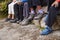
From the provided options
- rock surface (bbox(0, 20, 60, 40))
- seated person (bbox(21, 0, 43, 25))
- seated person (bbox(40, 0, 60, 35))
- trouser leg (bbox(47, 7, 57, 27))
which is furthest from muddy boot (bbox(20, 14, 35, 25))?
trouser leg (bbox(47, 7, 57, 27))

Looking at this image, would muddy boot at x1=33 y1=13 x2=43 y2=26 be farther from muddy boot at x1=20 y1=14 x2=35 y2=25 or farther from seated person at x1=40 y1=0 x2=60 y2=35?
seated person at x1=40 y1=0 x2=60 y2=35

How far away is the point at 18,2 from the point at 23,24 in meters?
0.80

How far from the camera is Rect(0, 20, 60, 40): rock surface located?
4.57 m

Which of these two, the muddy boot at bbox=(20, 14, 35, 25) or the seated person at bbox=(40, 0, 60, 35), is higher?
the seated person at bbox=(40, 0, 60, 35)

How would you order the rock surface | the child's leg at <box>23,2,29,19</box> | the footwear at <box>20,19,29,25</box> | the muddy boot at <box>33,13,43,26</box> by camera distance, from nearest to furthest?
the rock surface → the muddy boot at <box>33,13,43,26</box> → the footwear at <box>20,19,29,25</box> → the child's leg at <box>23,2,29,19</box>

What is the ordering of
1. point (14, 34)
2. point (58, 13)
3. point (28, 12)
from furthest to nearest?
point (28, 12), point (14, 34), point (58, 13)

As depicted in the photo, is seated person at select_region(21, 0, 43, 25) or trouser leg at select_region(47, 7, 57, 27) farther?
seated person at select_region(21, 0, 43, 25)

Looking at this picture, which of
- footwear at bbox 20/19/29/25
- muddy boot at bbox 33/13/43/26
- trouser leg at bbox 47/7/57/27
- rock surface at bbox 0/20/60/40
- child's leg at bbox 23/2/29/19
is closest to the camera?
trouser leg at bbox 47/7/57/27

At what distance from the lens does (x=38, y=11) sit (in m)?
5.54

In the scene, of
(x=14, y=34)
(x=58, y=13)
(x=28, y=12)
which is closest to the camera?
(x=58, y=13)

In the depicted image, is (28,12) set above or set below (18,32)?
above

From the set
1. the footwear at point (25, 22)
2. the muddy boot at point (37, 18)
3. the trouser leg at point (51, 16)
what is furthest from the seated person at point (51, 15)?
the footwear at point (25, 22)

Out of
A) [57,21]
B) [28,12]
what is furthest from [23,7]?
[57,21]

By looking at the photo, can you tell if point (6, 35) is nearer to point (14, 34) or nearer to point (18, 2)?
point (14, 34)
